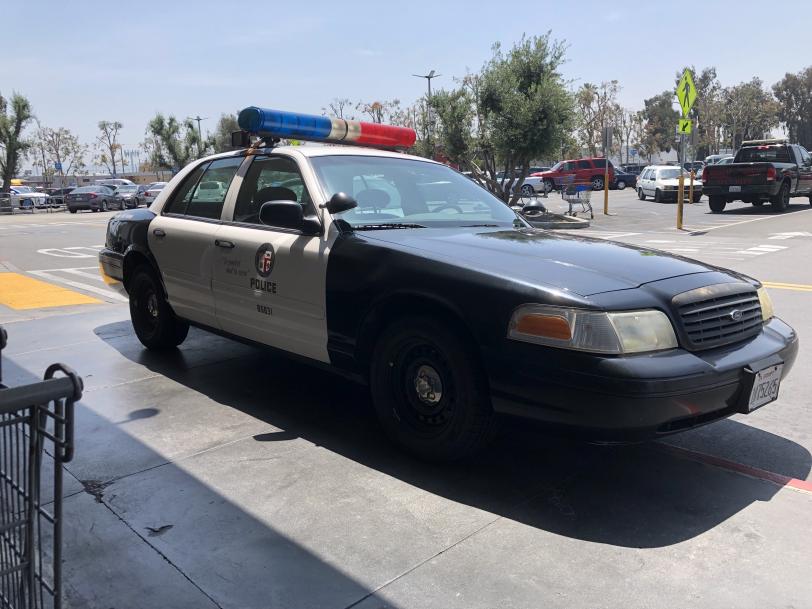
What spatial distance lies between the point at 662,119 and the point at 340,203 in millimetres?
98997

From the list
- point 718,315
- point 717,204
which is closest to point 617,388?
point 718,315

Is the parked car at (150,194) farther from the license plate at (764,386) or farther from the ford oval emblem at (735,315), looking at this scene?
the license plate at (764,386)

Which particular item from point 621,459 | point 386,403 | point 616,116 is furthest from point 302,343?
point 616,116

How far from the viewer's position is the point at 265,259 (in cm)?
437

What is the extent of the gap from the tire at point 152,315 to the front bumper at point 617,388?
3.38 m

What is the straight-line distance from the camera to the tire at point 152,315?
18.6ft

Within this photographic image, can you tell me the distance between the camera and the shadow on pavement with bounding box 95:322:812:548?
10.1 feet

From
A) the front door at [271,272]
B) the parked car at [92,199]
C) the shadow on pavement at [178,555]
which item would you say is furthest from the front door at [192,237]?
the parked car at [92,199]

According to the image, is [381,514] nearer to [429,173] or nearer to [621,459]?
[621,459]

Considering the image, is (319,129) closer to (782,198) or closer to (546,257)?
(546,257)

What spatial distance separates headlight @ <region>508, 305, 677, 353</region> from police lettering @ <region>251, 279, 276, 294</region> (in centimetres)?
178

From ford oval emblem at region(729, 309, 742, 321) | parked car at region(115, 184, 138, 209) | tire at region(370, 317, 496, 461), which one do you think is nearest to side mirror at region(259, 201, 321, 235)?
tire at region(370, 317, 496, 461)

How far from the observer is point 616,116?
255 feet

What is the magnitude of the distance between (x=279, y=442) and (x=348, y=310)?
0.86 m
